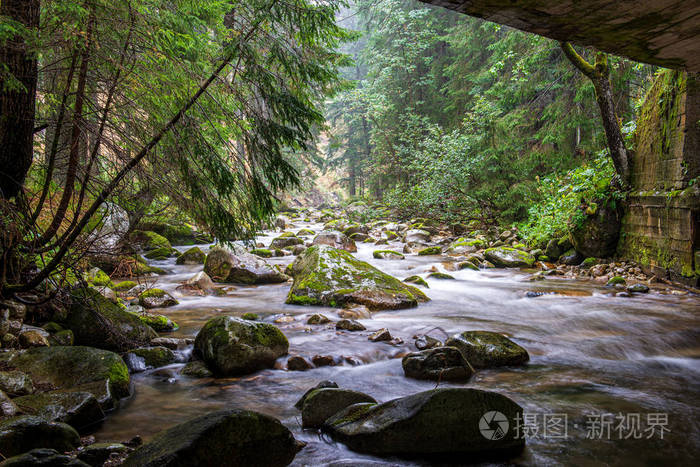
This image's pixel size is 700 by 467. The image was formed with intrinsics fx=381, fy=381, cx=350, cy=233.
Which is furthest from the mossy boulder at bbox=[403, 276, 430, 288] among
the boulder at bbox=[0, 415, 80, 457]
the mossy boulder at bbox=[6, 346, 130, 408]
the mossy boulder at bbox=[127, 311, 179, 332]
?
the boulder at bbox=[0, 415, 80, 457]

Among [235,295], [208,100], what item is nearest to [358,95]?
[235,295]

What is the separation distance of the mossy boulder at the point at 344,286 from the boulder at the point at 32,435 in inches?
192

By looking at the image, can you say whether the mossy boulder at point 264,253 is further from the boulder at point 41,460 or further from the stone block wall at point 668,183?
the boulder at point 41,460

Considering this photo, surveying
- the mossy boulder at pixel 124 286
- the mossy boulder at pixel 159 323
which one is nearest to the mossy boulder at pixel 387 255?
the mossy boulder at pixel 124 286

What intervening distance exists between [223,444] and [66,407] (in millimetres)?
1623

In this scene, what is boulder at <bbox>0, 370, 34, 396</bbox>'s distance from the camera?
10.3ft

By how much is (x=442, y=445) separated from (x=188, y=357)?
3456mm

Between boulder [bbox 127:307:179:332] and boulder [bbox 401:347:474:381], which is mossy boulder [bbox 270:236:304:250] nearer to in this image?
boulder [bbox 127:307:179:332]

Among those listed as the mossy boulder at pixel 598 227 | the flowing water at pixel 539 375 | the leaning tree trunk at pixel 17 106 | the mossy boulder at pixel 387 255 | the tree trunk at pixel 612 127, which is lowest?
the flowing water at pixel 539 375

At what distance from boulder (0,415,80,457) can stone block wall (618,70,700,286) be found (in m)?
9.22

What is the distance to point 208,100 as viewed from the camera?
4.43m

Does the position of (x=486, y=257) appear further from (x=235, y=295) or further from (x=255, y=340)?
(x=255, y=340)

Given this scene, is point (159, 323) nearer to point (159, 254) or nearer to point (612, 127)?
point (159, 254)

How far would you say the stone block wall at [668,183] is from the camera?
22.8 feet
